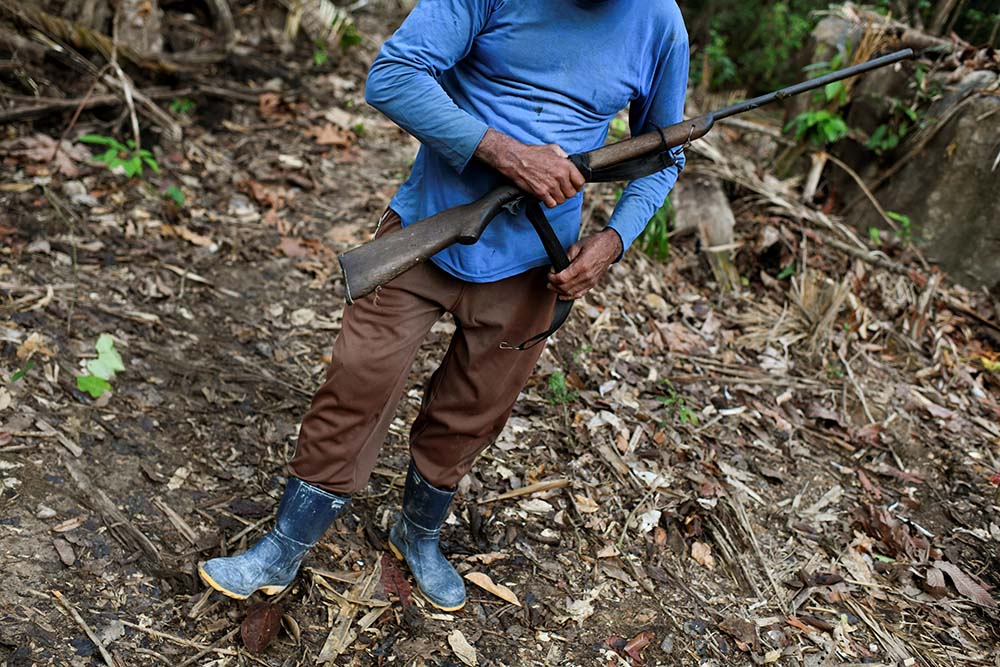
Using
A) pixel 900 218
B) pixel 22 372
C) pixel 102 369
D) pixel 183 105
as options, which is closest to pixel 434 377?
pixel 102 369

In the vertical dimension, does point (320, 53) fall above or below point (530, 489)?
above

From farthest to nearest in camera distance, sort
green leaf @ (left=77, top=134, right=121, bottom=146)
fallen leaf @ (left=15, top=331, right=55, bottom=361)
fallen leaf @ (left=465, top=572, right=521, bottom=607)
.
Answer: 1. green leaf @ (left=77, top=134, right=121, bottom=146)
2. fallen leaf @ (left=15, top=331, right=55, bottom=361)
3. fallen leaf @ (left=465, top=572, right=521, bottom=607)

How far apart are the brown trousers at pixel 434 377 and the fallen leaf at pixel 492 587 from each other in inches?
23.9

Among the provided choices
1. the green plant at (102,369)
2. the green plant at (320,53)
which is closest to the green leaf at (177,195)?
the green plant at (102,369)

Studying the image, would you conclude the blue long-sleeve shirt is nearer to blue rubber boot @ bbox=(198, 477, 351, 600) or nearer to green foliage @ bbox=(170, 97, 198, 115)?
blue rubber boot @ bbox=(198, 477, 351, 600)

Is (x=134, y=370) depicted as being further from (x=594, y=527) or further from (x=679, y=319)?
(x=679, y=319)

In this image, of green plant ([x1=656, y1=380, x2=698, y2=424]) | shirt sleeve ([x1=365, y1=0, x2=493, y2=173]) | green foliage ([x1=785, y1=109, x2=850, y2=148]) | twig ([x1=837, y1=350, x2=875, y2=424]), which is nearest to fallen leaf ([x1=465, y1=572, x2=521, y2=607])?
green plant ([x1=656, y1=380, x2=698, y2=424])

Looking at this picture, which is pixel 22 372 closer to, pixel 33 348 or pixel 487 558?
pixel 33 348

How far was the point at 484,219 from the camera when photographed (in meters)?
2.48

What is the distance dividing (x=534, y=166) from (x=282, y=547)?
5.23 feet

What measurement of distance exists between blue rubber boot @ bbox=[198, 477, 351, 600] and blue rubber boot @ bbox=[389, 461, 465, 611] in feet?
1.18

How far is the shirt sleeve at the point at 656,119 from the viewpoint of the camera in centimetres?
271

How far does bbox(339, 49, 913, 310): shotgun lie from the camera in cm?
238

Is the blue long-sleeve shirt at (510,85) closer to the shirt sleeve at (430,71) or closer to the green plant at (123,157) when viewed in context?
the shirt sleeve at (430,71)
